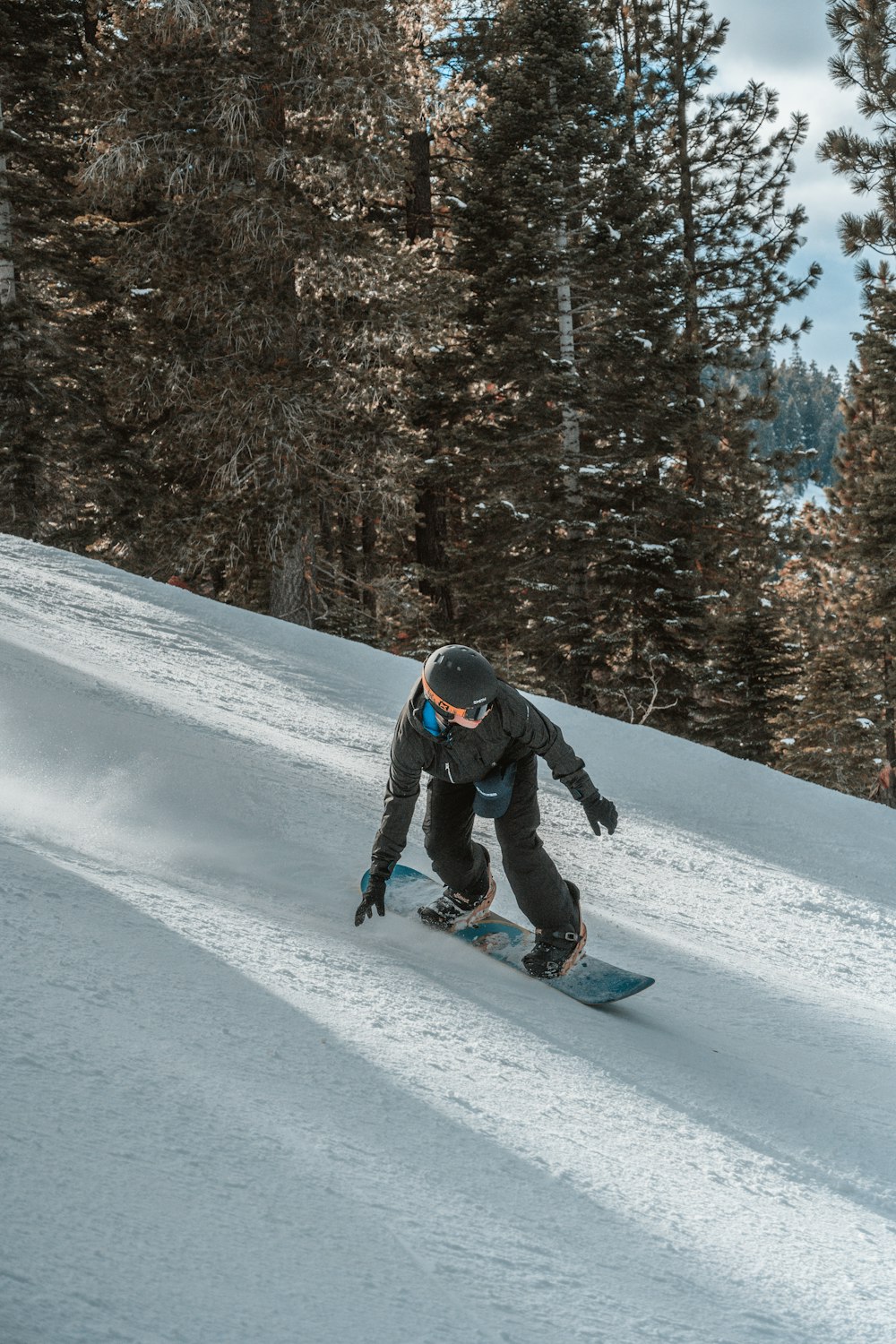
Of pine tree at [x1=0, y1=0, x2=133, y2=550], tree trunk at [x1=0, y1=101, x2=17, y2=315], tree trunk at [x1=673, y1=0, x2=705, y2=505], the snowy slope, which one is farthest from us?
tree trunk at [x1=673, y1=0, x2=705, y2=505]

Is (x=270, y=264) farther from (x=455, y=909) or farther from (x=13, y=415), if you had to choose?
(x=455, y=909)

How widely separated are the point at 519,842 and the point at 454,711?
2.53 ft

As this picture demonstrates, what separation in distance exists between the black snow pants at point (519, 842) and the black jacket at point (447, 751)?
142 mm

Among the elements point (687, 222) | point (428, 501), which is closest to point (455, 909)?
point (428, 501)

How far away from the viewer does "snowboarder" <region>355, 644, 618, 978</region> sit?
4.37 meters

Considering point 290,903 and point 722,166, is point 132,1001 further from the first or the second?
point 722,166

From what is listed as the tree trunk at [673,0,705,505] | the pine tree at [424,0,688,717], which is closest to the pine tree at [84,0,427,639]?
the pine tree at [424,0,688,717]

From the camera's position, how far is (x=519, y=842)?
4.69m

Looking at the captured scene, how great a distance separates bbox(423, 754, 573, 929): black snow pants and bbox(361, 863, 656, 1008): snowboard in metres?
0.16

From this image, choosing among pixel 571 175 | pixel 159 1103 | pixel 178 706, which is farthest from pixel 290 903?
pixel 571 175

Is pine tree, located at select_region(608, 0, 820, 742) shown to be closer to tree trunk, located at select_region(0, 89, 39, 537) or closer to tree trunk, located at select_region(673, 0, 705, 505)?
tree trunk, located at select_region(673, 0, 705, 505)

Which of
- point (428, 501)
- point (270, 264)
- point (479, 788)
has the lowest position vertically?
point (479, 788)

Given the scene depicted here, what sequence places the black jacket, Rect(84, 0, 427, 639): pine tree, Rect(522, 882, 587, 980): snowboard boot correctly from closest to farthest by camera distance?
the black jacket, Rect(522, 882, 587, 980): snowboard boot, Rect(84, 0, 427, 639): pine tree

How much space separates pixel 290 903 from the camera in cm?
480
